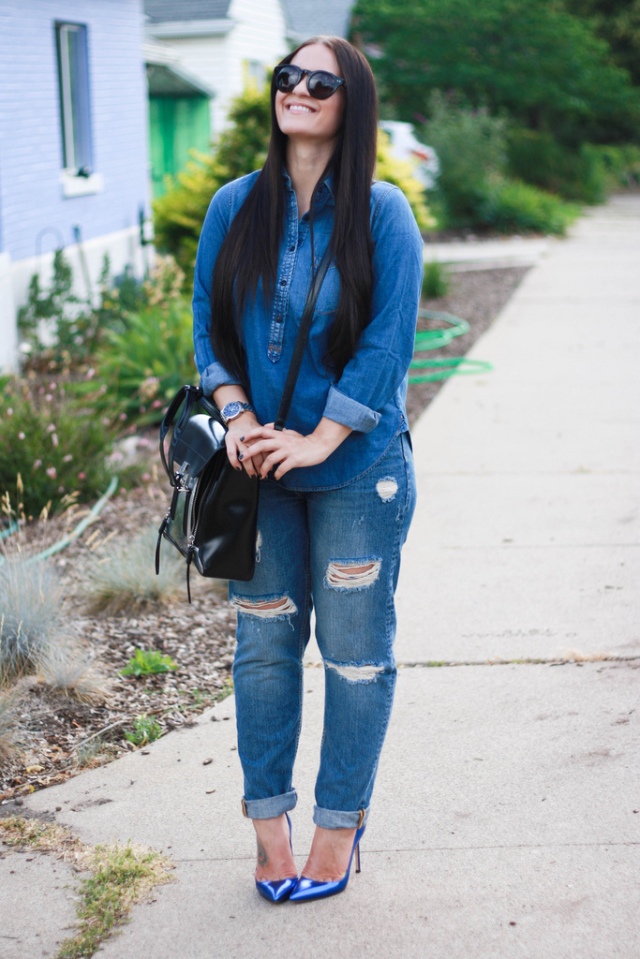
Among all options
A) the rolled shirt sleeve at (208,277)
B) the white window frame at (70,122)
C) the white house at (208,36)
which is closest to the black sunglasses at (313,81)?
the rolled shirt sleeve at (208,277)

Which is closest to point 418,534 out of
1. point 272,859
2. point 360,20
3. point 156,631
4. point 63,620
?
point 156,631

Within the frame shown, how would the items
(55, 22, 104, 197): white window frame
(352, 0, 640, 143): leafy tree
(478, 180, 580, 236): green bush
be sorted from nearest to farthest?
1. (55, 22, 104, 197): white window frame
2. (478, 180, 580, 236): green bush
3. (352, 0, 640, 143): leafy tree

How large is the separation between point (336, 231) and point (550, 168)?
2290 cm

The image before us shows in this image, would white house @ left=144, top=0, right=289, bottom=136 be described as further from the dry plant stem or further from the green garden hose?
the dry plant stem

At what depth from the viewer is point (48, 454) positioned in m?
5.18

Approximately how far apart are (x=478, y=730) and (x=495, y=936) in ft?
3.07

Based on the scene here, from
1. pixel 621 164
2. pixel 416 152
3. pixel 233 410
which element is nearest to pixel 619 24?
pixel 621 164

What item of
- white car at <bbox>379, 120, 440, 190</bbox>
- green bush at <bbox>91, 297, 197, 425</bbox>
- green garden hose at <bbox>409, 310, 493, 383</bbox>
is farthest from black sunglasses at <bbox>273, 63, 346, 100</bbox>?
white car at <bbox>379, 120, 440, 190</bbox>

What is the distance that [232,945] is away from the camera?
2256 mm

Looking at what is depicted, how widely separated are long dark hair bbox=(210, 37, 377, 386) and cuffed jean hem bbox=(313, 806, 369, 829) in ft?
3.32

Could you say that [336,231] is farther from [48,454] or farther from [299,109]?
[48,454]

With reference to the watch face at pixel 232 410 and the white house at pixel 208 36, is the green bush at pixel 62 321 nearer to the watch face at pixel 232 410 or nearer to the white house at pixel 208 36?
the watch face at pixel 232 410

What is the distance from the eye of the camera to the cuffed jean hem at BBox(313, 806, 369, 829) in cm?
238

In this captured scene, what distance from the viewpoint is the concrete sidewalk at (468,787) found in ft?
7.50
